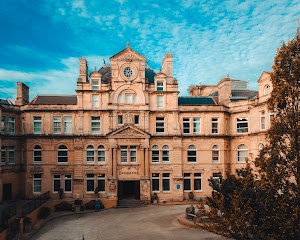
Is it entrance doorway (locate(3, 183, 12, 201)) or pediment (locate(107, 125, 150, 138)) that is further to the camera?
pediment (locate(107, 125, 150, 138))

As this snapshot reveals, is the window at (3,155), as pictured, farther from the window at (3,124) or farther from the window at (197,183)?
the window at (197,183)

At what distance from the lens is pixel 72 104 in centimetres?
3344

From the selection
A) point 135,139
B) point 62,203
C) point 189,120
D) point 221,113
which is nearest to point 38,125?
point 62,203

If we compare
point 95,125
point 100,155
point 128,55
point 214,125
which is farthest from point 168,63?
point 100,155

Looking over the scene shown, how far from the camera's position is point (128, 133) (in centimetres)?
3288

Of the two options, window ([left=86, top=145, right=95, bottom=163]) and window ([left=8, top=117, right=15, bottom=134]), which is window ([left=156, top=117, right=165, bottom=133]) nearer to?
window ([left=86, top=145, right=95, bottom=163])

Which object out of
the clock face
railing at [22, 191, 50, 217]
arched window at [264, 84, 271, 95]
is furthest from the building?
railing at [22, 191, 50, 217]

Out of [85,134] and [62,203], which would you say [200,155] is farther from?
[62,203]

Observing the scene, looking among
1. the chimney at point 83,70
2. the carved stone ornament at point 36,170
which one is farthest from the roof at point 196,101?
the carved stone ornament at point 36,170

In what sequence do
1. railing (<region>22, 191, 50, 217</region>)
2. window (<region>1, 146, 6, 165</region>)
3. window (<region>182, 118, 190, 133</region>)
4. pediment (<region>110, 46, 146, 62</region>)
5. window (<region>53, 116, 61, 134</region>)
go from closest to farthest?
railing (<region>22, 191, 50, 217</region>)
window (<region>1, 146, 6, 165</region>)
window (<region>53, 116, 61, 134</region>)
pediment (<region>110, 46, 146, 62</region>)
window (<region>182, 118, 190, 133</region>)

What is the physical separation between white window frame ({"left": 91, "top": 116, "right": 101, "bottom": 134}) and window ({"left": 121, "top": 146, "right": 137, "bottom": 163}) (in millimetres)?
4093

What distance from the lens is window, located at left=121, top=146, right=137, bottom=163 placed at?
32969 millimetres

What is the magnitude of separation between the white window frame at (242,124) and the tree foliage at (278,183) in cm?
2276

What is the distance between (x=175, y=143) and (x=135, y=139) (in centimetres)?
538
